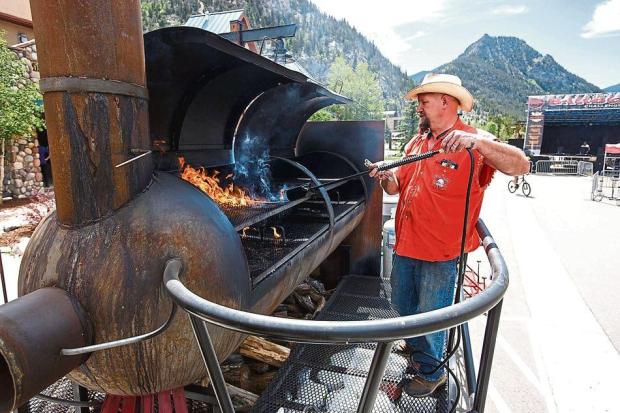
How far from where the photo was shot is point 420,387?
2.54m

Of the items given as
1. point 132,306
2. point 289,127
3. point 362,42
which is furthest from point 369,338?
point 362,42

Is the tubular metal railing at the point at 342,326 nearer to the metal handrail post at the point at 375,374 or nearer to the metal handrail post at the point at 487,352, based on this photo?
the metal handrail post at the point at 375,374

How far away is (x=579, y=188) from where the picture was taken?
20.7m

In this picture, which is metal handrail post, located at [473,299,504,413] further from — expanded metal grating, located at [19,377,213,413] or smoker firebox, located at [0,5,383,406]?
expanded metal grating, located at [19,377,213,413]

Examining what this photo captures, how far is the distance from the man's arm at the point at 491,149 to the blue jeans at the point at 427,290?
74 cm

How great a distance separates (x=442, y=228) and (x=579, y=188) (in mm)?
22910

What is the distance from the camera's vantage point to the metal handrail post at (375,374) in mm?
946

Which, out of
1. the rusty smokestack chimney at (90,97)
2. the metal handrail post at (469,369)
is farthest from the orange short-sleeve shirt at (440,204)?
the rusty smokestack chimney at (90,97)

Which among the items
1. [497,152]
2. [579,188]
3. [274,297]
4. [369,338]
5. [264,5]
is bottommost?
[579,188]

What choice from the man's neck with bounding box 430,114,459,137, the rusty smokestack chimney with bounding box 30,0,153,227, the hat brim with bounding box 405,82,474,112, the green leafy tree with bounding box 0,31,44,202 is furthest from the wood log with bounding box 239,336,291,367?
the green leafy tree with bounding box 0,31,44,202

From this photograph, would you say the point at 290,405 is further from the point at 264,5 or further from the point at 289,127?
the point at 264,5

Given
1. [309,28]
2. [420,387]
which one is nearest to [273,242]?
[420,387]

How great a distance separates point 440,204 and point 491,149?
0.52 metres

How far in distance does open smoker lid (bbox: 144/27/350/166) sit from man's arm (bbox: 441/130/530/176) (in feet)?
3.64
